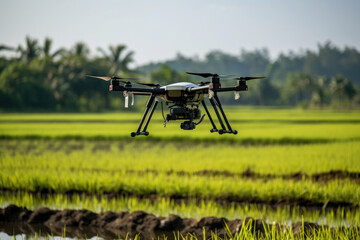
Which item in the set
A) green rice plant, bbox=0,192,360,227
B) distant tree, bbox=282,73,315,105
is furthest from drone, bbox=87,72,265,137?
distant tree, bbox=282,73,315,105

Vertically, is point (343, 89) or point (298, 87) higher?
point (298, 87)

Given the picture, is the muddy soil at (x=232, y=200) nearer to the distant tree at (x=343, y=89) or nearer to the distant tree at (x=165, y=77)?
the distant tree at (x=165, y=77)

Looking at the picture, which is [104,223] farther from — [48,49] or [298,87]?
[298,87]

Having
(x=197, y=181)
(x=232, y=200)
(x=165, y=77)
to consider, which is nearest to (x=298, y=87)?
(x=197, y=181)

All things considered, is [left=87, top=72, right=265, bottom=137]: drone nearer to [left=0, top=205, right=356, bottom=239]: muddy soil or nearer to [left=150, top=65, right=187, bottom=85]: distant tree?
[left=150, top=65, right=187, bottom=85]: distant tree

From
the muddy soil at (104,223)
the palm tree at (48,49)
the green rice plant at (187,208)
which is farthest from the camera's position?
the palm tree at (48,49)

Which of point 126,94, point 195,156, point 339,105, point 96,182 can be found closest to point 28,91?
point 195,156

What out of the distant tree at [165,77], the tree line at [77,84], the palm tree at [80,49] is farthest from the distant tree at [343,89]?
the distant tree at [165,77]
